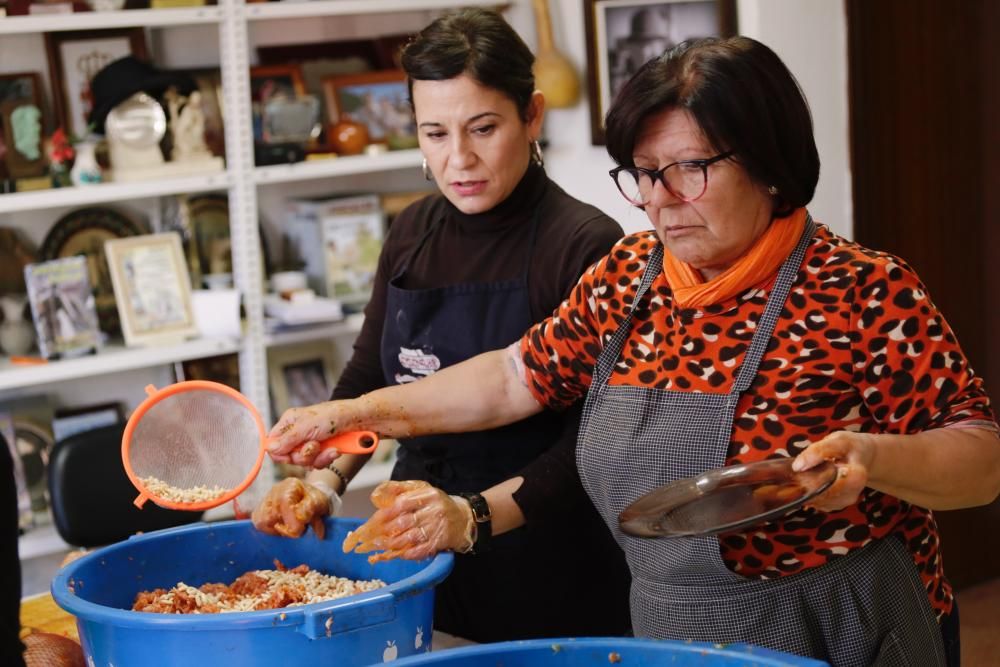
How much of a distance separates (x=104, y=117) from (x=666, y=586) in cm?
249

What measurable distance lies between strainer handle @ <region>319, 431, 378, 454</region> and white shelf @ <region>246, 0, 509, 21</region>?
2.09m

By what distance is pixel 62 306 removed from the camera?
347 cm

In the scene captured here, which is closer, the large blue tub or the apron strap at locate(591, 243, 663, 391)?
the large blue tub

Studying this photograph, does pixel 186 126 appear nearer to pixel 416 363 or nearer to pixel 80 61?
pixel 80 61

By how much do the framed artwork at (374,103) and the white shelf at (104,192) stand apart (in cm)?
53

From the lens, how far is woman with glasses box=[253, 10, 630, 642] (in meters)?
1.80

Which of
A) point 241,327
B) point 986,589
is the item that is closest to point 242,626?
point 241,327

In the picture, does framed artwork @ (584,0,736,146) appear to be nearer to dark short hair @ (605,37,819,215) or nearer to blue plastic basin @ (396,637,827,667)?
dark short hair @ (605,37,819,215)

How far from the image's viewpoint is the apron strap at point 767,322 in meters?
1.39

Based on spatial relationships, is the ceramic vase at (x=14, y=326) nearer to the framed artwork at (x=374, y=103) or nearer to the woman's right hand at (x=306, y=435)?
the framed artwork at (x=374, y=103)

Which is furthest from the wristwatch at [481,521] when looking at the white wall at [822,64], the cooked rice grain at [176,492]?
the white wall at [822,64]

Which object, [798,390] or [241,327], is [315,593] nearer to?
[798,390]

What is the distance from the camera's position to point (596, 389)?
1.56m

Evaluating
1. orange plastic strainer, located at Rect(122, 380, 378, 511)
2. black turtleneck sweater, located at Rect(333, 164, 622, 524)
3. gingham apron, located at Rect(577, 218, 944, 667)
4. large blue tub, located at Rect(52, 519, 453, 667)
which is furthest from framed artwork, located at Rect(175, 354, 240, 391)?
gingham apron, located at Rect(577, 218, 944, 667)
